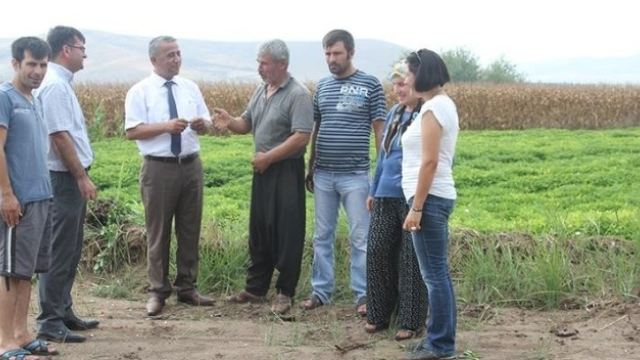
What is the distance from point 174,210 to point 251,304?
0.95 metres

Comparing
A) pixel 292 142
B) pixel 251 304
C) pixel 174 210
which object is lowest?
pixel 251 304

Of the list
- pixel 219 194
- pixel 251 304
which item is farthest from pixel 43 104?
pixel 219 194

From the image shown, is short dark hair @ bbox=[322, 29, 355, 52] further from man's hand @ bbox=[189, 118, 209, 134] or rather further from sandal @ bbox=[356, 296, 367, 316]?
sandal @ bbox=[356, 296, 367, 316]

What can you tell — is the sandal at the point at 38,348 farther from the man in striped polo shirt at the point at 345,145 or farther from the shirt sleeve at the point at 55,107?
the man in striped polo shirt at the point at 345,145

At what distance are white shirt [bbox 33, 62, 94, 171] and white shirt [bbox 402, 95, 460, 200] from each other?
86.5 inches

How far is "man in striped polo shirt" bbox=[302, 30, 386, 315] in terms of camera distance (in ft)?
21.7

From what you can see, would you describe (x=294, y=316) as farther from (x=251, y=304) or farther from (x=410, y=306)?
(x=410, y=306)

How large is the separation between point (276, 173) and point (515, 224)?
2.90 metres

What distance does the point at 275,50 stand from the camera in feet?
21.9

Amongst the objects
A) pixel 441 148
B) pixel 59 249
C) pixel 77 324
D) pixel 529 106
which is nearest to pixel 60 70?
pixel 59 249

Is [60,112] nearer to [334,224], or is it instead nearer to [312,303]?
[334,224]

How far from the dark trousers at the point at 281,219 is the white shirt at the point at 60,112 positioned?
1413 millimetres

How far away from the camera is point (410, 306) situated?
6.00 m

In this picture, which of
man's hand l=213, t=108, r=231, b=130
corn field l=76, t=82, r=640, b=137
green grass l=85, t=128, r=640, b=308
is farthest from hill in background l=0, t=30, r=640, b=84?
man's hand l=213, t=108, r=231, b=130
